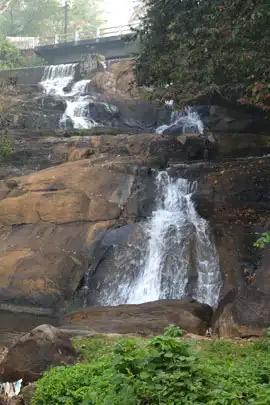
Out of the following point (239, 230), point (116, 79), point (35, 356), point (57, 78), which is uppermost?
point (57, 78)

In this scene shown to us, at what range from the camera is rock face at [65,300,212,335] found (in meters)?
10.4

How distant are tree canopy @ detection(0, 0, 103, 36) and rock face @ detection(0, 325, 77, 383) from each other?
46363 millimetres

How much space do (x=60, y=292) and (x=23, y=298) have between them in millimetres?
1001

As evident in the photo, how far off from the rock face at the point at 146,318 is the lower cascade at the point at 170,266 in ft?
4.17

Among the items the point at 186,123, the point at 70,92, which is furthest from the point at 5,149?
the point at 70,92

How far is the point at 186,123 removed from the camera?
74.8ft

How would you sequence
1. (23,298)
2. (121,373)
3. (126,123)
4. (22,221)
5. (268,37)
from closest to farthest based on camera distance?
(121,373) < (268,37) < (23,298) < (22,221) < (126,123)

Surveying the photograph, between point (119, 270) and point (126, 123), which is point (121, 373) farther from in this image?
point (126, 123)

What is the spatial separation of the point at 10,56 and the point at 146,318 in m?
32.5

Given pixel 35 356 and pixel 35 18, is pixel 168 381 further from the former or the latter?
pixel 35 18

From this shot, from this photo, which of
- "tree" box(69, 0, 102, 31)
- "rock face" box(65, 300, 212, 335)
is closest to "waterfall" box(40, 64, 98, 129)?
"rock face" box(65, 300, 212, 335)

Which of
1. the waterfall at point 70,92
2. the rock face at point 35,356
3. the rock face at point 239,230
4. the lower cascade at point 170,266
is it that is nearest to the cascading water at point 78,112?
the waterfall at point 70,92

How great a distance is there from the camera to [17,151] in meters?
20.5

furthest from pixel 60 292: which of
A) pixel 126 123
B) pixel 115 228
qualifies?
pixel 126 123
